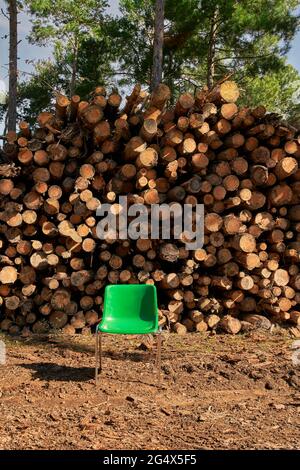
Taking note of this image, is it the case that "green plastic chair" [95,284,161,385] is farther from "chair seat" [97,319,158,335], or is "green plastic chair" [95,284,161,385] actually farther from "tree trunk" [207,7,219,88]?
"tree trunk" [207,7,219,88]

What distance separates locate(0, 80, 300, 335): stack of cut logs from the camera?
4980 millimetres

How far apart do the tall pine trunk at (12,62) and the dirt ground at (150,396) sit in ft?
25.6

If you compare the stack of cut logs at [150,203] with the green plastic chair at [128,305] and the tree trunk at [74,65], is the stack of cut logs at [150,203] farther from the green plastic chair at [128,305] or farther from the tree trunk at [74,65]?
→ the tree trunk at [74,65]

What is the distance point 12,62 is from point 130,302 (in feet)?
31.4

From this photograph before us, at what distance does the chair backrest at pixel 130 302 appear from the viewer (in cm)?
405

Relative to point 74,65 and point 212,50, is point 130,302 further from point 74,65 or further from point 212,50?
→ point 74,65

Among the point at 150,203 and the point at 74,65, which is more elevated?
the point at 74,65

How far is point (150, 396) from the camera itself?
346 cm

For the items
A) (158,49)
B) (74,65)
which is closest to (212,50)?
(158,49)

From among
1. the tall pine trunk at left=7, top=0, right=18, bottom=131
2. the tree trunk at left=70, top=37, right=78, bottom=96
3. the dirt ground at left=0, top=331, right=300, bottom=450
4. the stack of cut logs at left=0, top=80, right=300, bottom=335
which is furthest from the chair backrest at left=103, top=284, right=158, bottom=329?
the tree trunk at left=70, top=37, right=78, bottom=96

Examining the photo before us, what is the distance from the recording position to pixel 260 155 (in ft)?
16.6

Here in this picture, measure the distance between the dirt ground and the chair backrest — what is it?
16.5 inches
